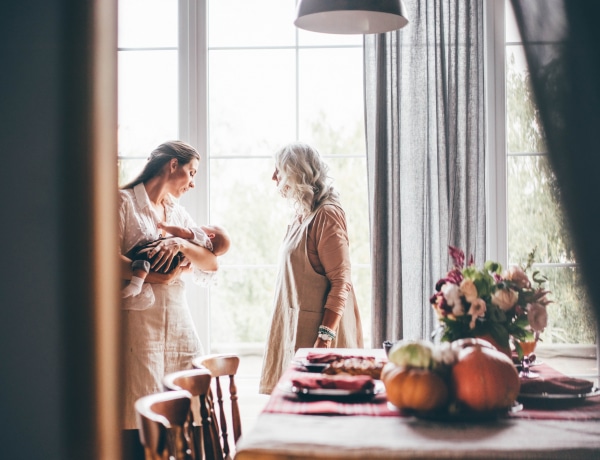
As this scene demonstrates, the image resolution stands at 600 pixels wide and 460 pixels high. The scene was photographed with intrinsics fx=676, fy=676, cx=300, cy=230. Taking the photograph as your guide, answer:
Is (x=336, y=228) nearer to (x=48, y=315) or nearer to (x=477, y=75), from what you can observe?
(x=477, y=75)

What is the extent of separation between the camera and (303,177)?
9.09ft

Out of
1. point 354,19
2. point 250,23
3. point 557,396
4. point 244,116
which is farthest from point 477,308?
point 250,23

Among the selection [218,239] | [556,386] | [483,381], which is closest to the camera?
[483,381]

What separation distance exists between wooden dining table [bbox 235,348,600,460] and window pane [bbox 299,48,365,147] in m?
2.08

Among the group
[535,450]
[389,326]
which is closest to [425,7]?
[389,326]

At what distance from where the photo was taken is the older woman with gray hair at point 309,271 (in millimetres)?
2709

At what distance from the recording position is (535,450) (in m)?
1.13

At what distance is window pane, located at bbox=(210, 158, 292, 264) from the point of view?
343 centimetres

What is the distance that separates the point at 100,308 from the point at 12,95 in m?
0.19

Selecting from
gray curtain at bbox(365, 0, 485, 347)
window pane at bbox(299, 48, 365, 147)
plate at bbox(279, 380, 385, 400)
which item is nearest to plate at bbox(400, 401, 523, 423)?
plate at bbox(279, 380, 385, 400)

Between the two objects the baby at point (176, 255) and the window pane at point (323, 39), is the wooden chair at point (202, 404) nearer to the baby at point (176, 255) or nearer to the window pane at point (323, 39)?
the baby at point (176, 255)

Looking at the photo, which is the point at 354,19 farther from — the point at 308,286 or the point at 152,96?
the point at 152,96

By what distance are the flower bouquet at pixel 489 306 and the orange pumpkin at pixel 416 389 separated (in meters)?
0.36

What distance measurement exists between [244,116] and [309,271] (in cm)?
107
